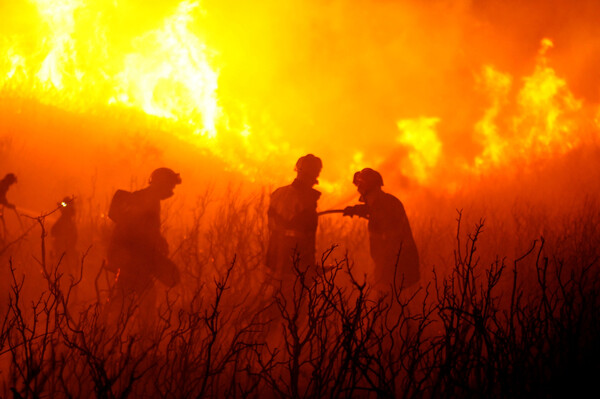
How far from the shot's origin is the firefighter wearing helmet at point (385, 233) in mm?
5812

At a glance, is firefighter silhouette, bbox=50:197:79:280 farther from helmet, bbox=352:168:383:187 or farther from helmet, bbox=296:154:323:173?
helmet, bbox=352:168:383:187

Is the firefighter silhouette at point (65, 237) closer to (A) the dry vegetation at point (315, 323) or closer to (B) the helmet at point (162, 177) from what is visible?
(A) the dry vegetation at point (315, 323)

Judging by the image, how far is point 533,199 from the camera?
16.7m

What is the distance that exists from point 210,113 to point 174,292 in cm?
1135

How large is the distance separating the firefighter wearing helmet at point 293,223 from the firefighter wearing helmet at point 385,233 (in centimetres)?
55

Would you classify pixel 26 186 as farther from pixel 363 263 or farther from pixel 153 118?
pixel 363 263

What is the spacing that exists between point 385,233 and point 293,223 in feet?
3.66

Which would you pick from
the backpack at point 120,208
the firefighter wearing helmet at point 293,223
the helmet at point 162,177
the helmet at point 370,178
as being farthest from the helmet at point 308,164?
the backpack at point 120,208

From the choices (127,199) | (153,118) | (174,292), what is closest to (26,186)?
(153,118)

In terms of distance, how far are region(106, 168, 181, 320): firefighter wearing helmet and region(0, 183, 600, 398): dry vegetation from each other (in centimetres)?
31

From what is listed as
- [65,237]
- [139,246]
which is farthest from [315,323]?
[65,237]

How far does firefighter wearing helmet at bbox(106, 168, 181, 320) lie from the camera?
17.2 ft

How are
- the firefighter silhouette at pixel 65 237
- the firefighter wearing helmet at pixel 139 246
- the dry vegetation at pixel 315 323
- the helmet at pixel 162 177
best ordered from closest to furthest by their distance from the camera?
the dry vegetation at pixel 315 323 < the firefighter wearing helmet at pixel 139 246 < the helmet at pixel 162 177 < the firefighter silhouette at pixel 65 237

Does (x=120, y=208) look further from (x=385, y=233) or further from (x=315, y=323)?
(x=315, y=323)
